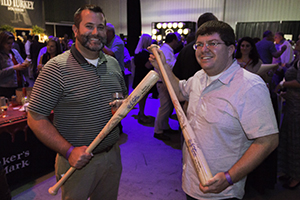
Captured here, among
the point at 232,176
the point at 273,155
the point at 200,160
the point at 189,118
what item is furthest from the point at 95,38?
the point at 273,155

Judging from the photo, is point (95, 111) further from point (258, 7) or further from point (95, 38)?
point (258, 7)

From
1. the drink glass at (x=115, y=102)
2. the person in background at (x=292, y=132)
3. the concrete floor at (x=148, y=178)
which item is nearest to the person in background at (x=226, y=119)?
the drink glass at (x=115, y=102)

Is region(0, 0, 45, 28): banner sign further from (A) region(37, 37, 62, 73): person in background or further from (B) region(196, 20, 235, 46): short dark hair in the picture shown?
(B) region(196, 20, 235, 46): short dark hair

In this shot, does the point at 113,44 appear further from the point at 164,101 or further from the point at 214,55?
the point at 214,55

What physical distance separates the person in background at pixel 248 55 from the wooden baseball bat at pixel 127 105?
2248 mm

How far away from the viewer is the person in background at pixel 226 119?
1126 millimetres

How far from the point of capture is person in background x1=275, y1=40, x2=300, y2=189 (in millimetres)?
2680

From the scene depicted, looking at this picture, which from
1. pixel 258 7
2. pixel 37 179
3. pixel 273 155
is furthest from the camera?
pixel 258 7

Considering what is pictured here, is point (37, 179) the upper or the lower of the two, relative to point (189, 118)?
lower

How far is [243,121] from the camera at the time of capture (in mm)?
1146

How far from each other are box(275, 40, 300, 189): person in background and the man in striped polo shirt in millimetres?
2186

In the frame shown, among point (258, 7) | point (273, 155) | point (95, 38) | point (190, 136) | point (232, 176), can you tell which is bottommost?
point (273, 155)

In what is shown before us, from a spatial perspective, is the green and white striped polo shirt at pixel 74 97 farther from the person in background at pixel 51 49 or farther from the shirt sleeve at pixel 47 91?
the person in background at pixel 51 49

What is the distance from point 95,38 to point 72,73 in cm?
28
